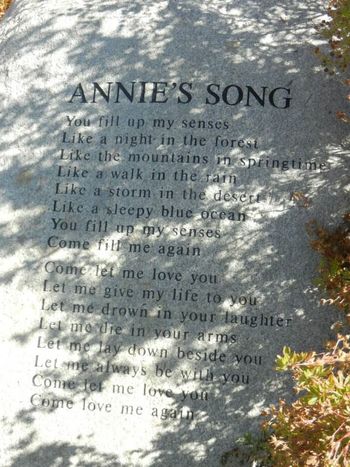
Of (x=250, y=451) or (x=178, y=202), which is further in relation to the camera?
(x=178, y=202)

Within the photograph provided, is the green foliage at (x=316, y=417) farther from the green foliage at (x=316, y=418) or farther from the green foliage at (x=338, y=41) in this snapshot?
the green foliage at (x=338, y=41)

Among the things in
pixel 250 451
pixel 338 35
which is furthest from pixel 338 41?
pixel 250 451

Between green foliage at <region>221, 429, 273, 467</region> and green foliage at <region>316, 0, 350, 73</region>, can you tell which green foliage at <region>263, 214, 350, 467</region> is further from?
green foliage at <region>316, 0, 350, 73</region>

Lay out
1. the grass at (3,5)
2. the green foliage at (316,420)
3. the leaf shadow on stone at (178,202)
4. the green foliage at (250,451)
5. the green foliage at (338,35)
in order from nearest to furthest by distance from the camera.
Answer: the green foliage at (316,420) < the green foliage at (338,35) < the green foliage at (250,451) < the leaf shadow on stone at (178,202) < the grass at (3,5)

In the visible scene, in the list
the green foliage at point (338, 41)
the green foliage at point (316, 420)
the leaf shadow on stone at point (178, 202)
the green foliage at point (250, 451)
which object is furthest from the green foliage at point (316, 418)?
the green foliage at point (338, 41)

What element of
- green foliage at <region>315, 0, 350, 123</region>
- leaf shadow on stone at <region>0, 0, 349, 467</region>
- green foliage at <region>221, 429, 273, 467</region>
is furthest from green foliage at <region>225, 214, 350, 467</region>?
green foliage at <region>315, 0, 350, 123</region>

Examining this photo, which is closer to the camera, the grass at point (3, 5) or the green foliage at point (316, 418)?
the green foliage at point (316, 418)

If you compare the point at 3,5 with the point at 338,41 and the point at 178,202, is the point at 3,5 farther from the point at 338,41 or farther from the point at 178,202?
the point at 338,41

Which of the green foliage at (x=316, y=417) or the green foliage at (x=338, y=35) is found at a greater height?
the green foliage at (x=338, y=35)

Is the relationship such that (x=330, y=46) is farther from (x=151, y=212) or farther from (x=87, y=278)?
(x=87, y=278)

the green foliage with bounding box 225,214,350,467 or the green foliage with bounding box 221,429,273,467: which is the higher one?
the green foliage with bounding box 225,214,350,467

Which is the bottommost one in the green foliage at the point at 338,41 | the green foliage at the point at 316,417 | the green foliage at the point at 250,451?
the green foliage at the point at 250,451

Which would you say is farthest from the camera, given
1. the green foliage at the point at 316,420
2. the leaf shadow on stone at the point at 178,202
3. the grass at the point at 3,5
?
the grass at the point at 3,5

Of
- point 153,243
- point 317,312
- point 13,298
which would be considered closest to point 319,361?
point 317,312
